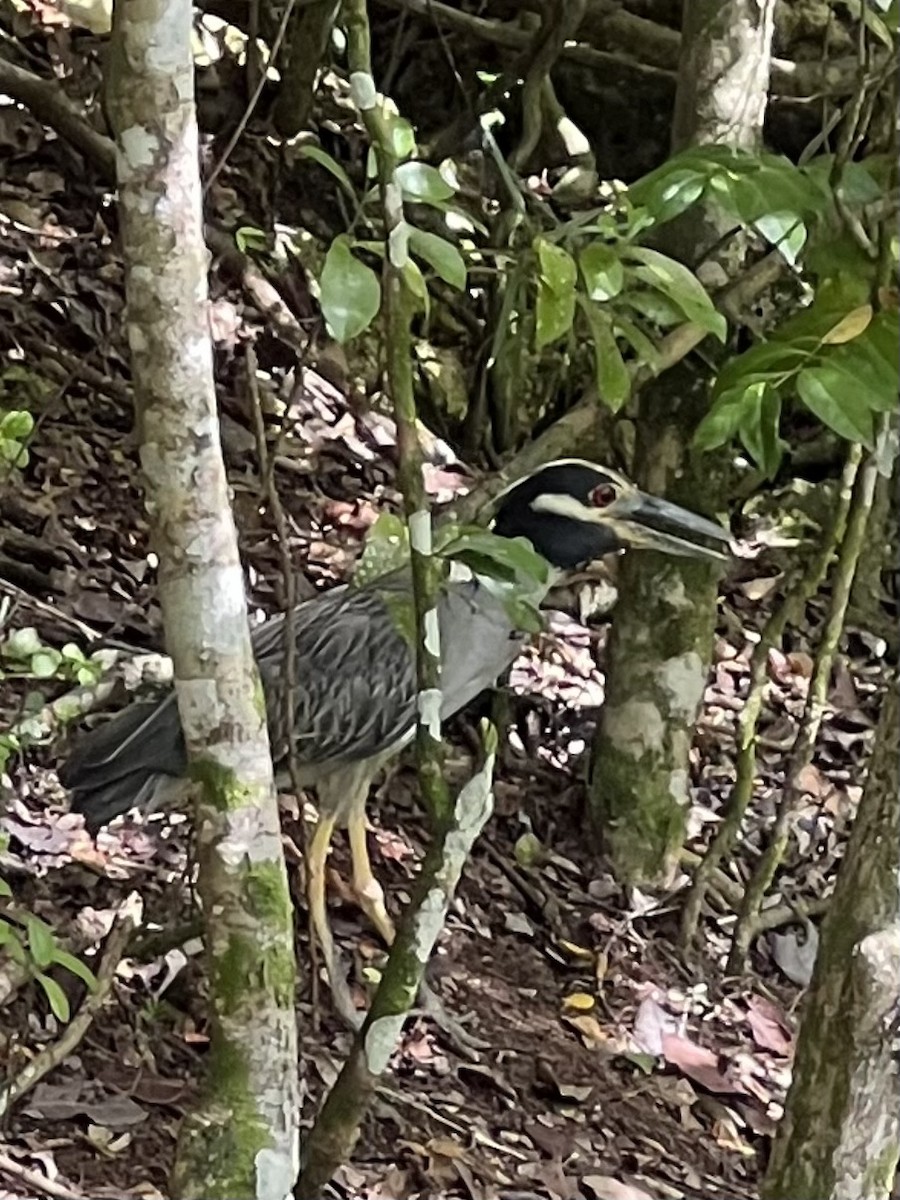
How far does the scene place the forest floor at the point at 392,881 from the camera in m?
2.37

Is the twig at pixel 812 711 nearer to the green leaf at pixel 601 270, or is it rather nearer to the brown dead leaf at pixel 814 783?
the brown dead leaf at pixel 814 783

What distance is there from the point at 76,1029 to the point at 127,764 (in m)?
0.64

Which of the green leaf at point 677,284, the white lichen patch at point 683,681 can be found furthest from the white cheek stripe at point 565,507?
the green leaf at point 677,284

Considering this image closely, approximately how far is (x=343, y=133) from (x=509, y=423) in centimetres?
89

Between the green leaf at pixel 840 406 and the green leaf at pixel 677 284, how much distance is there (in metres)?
0.24

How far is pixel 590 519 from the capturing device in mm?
2945

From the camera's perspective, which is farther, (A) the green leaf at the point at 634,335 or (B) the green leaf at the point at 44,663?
(A) the green leaf at the point at 634,335

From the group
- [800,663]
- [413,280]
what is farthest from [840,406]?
[800,663]

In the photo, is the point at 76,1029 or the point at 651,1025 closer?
the point at 76,1029

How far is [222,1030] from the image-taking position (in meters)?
1.58

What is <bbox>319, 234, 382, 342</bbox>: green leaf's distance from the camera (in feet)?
4.96

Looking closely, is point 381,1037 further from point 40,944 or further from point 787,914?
point 787,914

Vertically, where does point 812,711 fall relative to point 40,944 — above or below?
above

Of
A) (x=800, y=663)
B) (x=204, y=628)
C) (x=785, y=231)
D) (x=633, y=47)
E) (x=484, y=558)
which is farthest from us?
(x=800, y=663)
